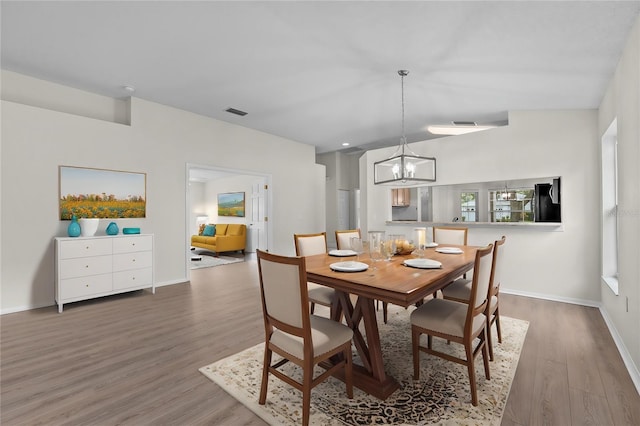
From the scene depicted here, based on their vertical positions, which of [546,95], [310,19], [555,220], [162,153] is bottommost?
[555,220]

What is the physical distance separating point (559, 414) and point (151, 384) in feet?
8.29

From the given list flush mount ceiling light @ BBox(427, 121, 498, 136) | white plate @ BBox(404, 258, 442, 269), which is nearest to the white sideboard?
white plate @ BBox(404, 258, 442, 269)

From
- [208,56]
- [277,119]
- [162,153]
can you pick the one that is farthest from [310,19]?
[162,153]

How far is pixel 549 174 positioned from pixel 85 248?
5.95 metres

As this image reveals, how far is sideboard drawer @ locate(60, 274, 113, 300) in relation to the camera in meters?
3.50

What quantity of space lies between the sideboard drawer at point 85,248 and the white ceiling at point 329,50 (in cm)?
202

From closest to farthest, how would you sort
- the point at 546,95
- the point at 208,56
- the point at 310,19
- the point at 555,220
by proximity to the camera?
the point at 310,19
the point at 208,56
the point at 546,95
the point at 555,220

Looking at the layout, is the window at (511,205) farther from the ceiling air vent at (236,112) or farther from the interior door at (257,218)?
the interior door at (257,218)

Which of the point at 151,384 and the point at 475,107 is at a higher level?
the point at 475,107

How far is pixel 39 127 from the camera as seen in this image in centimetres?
Answer: 361

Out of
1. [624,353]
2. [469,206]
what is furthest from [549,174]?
[624,353]

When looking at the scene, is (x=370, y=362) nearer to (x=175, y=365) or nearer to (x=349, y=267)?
(x=349, y=267)

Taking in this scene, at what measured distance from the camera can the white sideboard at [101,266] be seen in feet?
11.5

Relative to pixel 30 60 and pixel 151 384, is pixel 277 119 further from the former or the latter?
pixel 151 384
